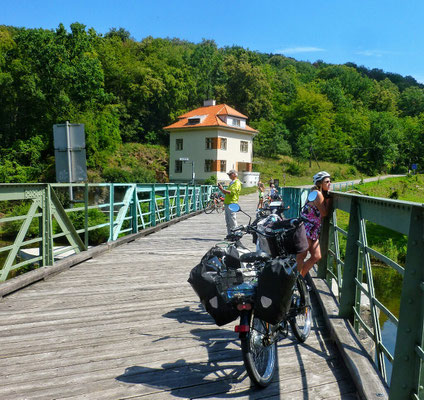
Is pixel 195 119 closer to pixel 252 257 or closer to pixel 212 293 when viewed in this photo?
pixel 252 257

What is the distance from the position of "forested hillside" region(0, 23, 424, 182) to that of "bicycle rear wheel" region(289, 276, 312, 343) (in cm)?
3684

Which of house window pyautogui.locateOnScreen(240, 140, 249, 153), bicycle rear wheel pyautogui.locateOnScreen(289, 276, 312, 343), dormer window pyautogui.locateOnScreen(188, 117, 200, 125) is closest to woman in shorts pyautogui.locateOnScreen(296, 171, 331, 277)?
bicycle rear wheel pyautogui.locateOnScreen(289, 276, 312, 343)

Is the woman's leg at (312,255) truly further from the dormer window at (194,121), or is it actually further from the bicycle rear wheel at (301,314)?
the dormer window at (194,121)

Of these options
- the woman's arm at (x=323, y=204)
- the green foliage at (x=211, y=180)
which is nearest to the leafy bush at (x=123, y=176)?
the green foliage at (x=211, y=180)

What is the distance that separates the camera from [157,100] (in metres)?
57.6

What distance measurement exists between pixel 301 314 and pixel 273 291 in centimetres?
116

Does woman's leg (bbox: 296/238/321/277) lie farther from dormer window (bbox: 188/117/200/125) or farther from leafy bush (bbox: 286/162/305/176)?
leafy bush (bbox: 286/162/305/176)

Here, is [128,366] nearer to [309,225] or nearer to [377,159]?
[309,225]

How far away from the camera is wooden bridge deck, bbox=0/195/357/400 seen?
2.62m

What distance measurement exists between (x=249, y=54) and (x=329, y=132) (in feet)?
74.0

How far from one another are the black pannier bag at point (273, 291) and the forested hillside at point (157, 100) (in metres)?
37.6

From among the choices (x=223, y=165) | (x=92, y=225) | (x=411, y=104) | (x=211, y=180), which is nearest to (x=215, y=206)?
(x=92, y=225)

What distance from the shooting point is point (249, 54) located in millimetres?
76938

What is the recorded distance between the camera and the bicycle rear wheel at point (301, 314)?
3.29 metres
